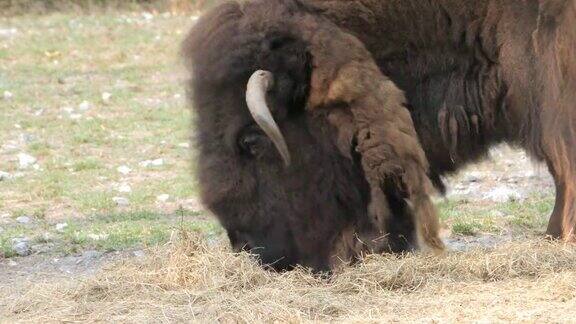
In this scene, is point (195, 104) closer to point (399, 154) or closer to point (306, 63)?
point (306, 63)

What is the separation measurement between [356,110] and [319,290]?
95cm

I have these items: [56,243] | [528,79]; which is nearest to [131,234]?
[56,243]

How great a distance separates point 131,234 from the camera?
8.69m

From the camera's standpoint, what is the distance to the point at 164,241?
813 cm

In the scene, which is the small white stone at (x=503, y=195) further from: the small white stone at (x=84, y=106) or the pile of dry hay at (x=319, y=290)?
the small white stone at (x=84, y=106)

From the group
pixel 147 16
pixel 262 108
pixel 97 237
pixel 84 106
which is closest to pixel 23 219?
pixel 97 237

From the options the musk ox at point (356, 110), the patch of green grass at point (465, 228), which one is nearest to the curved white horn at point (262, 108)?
the musk ox at point (356, 110)

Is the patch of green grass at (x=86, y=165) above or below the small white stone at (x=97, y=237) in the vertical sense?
below

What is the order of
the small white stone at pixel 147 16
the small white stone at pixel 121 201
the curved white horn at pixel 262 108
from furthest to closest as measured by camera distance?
the small white stone at pixel 147 16 < the small white stone at pixel 121 201 < the curved white horn at pixel 262 108

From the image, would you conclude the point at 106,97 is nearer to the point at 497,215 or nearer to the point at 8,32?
the point at 8,32

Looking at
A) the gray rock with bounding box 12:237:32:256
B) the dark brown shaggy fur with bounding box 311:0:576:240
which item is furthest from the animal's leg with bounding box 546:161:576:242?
the gray rock with bounding box 12:237:32:256

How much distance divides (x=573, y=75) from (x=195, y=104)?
2.00 meters

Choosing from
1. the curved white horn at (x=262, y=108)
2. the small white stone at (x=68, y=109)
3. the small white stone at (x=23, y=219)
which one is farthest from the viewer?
the small white stone at (x=68, y=109)

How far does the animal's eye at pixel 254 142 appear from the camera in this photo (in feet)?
20.8
